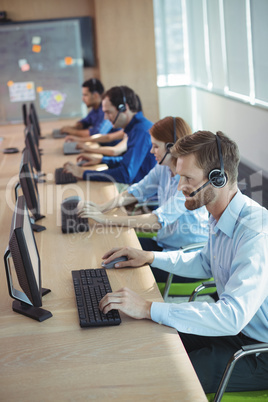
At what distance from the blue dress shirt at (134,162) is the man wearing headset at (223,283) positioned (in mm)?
1694

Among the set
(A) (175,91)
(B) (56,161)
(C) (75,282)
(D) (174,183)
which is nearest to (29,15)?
(A) (175,91)

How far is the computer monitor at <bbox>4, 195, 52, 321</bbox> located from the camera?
1458 mm

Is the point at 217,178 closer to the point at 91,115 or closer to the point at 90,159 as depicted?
the point at 90,159

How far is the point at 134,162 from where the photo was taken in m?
3.55

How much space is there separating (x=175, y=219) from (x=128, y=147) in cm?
123

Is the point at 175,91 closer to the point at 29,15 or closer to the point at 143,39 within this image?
the point at 143,39

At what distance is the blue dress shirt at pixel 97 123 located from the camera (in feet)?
16.9

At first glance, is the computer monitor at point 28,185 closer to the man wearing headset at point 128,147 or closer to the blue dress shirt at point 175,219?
the blue dress shirt at point 175,219

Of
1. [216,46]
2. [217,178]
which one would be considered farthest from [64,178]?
[216,46]

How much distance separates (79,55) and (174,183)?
17.1 ft

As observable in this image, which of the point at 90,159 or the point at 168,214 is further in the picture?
the point at 90,159

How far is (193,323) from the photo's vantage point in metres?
1.49

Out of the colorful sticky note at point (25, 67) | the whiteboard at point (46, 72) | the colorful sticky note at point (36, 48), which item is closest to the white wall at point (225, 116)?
the whiteboard at point (46, 72)

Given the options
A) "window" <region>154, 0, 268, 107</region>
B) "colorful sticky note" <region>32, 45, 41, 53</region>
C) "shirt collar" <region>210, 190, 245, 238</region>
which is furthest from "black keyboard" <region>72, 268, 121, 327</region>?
"colorful sticky note" <region>32, 45, 41, 53</region>
